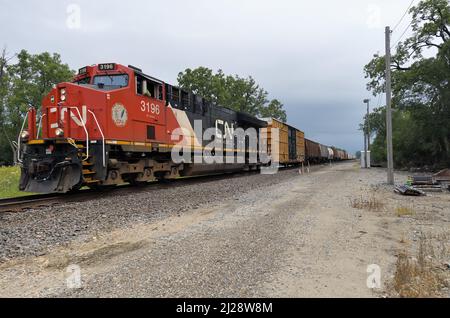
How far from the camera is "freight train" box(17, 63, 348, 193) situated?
31.8 feet

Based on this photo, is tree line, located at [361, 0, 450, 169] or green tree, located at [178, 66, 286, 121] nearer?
tree line, located at [361, 0, 450, 169]

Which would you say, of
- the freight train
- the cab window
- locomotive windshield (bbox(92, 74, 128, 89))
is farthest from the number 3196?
locomotive windshield (bbox(92, 74, 128, 89))

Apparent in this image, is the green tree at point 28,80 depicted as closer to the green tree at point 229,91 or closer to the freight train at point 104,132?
the green tree at point 229,91

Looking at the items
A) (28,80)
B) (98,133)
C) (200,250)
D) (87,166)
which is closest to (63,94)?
(98,133)

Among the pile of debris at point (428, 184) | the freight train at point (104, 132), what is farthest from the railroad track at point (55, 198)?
the pile of debris at point (428, 184)

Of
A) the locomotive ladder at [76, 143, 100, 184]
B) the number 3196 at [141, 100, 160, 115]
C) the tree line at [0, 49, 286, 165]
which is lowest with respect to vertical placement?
the locomotive ladder at [76, 143, 100, 184]

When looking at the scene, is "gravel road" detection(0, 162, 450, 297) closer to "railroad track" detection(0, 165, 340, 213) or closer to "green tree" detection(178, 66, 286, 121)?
"railroad track" detection(0, 165, 340, 213)

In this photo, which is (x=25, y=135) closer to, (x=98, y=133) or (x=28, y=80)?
(x=98, y=133)

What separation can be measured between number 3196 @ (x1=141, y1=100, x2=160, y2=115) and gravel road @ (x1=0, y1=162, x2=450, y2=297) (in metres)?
4.10

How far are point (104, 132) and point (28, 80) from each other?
1735 inches

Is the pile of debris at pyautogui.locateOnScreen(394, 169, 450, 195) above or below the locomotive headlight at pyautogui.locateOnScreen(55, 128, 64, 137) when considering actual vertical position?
below

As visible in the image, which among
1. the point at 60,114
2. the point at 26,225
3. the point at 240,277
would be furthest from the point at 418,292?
the point at 60,114

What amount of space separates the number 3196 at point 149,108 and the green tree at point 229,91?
36.2 m

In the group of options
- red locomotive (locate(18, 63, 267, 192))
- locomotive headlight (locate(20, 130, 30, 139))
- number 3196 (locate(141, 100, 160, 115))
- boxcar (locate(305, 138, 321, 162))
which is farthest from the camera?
boxcar (locate(305, 138, 321, 162))
